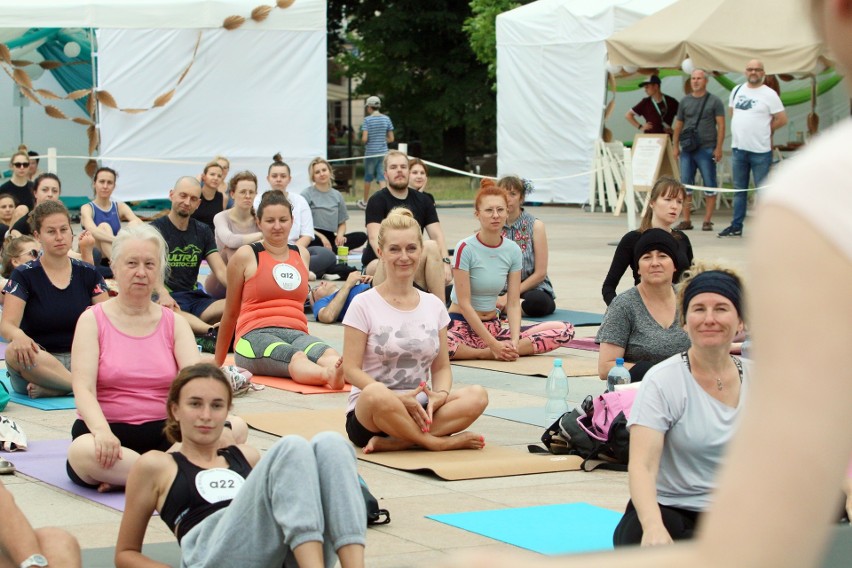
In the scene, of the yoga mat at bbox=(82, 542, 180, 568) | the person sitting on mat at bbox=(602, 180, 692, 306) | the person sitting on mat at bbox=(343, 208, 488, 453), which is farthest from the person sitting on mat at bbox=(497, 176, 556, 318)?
the yoga mat at bbox=(82, 542, 180, 568)

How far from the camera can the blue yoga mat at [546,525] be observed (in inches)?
193

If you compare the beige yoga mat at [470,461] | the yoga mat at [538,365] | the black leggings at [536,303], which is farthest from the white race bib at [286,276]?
the black leggings at [536,303]

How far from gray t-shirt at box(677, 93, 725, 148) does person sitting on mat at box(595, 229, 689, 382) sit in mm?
12151

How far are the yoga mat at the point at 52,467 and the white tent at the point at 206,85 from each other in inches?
493

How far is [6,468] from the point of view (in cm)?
602

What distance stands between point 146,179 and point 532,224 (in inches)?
409

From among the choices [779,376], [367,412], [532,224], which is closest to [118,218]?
[532,224]

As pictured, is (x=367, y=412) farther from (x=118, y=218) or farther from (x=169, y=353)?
(x=118, y=218)

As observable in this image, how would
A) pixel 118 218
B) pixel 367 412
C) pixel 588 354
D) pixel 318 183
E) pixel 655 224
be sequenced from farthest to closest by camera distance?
pixel 318 183, pixel 118 218, pixel 588 354, pixel 655 224, pixel 367 412

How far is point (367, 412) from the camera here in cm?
631

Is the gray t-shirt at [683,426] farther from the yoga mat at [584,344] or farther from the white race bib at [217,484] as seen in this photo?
the yoga mat at [584,344]

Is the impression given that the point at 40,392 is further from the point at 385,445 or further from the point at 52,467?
the point at 385,445

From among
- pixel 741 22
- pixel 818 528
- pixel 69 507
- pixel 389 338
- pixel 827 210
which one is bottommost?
pixel 69 507

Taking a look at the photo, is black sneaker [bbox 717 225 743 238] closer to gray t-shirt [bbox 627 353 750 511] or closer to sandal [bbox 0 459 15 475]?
sandal [bbox 0 459 15 475]
